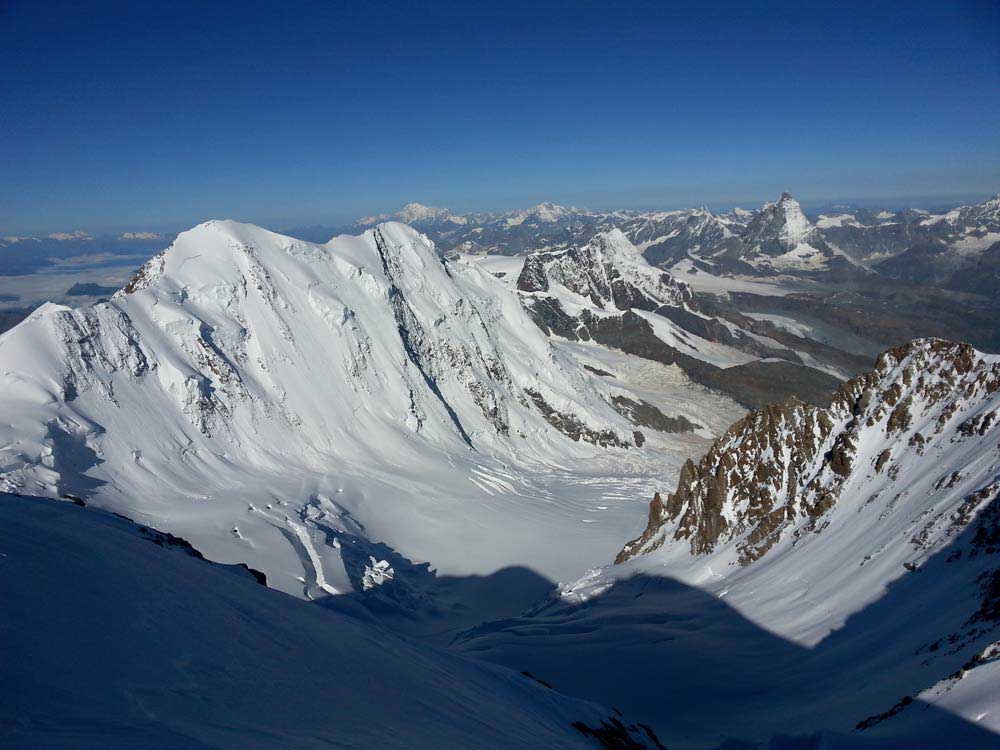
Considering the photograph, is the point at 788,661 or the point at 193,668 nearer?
the point at 193,668

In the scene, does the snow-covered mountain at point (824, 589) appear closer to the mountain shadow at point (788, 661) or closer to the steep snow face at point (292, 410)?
the mountain shadow at point (788, 661)

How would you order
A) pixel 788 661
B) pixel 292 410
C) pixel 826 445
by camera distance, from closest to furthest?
pixel 788 661, pixel 826 445, pixel 292 410

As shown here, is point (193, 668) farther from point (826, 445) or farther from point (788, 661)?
point (826, 445)

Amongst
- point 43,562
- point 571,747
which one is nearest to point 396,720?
point 571,747

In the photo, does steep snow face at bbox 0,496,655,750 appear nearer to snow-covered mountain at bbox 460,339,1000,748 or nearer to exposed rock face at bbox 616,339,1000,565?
snow-covered mountain at bbox 460,339,1000,748

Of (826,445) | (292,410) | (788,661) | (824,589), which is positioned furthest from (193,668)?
(292,410)

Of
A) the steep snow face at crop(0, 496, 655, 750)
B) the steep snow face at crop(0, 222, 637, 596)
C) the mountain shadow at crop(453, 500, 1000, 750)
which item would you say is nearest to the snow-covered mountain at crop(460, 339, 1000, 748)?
the mountain shadow at crop(453, 500, 1000, 750)
